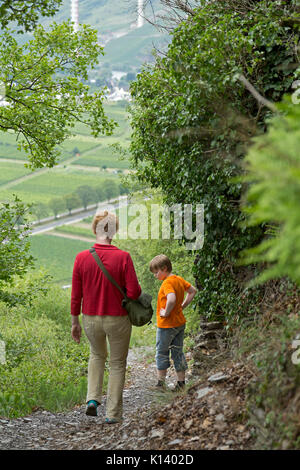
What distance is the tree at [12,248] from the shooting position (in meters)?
7.96

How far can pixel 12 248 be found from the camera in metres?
8.05

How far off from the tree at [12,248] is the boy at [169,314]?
8.67 feet

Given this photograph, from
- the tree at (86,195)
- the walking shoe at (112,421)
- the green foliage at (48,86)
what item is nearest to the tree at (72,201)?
the tree at (86,195)

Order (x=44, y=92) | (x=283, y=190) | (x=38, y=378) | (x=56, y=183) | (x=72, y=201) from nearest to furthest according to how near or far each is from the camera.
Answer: (x=283, y=190) → (x=44, y=92) → (x=38, y=378) → (x=72, y=201) → (x=56, y=183)

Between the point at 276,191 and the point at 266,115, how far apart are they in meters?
3.47

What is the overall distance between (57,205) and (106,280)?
222 ft

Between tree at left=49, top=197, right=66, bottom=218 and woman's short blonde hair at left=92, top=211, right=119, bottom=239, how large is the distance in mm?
66548

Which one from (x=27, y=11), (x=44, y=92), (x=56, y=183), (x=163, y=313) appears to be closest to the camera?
(x=163, y=313)

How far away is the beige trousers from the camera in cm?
514

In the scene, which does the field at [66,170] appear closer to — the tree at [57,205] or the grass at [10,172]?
the grass at [10,172]

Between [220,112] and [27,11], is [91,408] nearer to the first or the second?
[220,112]

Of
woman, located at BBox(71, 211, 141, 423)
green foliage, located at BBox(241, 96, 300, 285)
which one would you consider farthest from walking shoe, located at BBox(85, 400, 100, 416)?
green foliage, located at BBox(241, 96, 300, 285)

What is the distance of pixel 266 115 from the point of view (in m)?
5.21

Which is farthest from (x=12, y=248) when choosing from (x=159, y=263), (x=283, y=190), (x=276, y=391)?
(x=283, y=190)
